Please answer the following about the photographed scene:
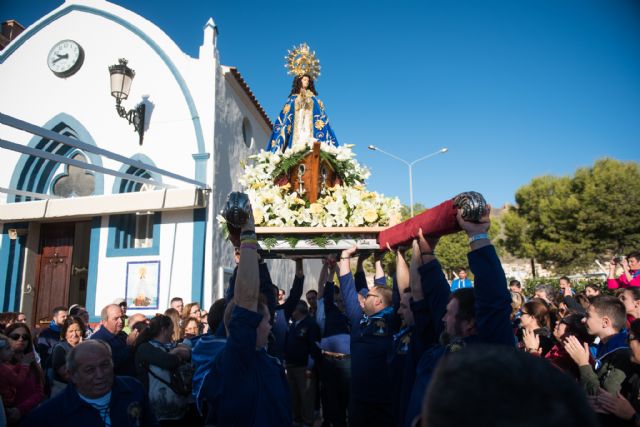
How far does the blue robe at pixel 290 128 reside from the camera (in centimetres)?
686

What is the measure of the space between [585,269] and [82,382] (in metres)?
33.4

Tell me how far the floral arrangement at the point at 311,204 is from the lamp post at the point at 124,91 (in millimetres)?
7464

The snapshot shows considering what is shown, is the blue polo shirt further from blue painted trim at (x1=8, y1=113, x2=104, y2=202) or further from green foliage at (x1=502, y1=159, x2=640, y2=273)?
green foliage at (x1=502, y1=159, x2=640, y2=273)

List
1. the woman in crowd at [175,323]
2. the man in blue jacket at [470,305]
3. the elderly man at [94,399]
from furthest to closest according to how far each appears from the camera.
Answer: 1. the woman in crowd at [175,323]
2. the elderly man at [94,399]
3. the man in blue jacket at [470,305]

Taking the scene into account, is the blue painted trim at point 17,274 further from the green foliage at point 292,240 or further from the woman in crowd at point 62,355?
the green foliage at point 292,240

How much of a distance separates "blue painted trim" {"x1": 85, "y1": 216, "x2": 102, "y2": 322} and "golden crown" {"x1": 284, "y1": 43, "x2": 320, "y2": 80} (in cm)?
720

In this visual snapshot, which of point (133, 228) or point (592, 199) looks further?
point (592, 199)

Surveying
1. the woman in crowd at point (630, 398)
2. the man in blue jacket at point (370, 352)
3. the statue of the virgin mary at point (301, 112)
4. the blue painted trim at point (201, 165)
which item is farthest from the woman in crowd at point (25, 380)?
the blue painted trim at point (201, 165)

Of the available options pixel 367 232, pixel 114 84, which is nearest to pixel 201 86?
pixel 114 84

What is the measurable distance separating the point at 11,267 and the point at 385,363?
12.0 m

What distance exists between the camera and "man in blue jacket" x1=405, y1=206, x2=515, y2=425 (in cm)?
205

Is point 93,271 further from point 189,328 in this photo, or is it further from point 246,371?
point 246,371

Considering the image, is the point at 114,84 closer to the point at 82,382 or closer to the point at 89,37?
the point at 89,37

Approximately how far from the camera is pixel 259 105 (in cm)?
1466
